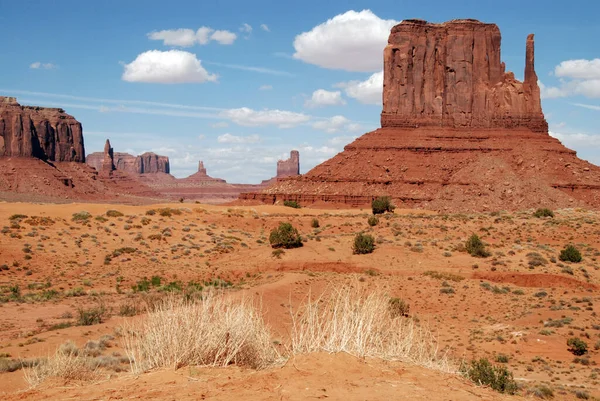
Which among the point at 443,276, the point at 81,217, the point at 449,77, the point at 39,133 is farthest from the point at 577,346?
the point at 39,133

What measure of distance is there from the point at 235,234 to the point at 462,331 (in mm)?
24363

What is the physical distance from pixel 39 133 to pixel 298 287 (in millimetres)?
133879

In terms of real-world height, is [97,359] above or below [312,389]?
below

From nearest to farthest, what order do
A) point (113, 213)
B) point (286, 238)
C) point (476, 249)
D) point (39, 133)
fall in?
point (476, 249) → point (286, 238) → point (113, 213) → point (39, 133)

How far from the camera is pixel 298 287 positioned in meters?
26.7

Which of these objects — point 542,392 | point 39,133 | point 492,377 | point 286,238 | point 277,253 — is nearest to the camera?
point 492,377

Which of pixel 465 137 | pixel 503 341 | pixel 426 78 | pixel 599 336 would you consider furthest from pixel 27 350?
pixel 426 78

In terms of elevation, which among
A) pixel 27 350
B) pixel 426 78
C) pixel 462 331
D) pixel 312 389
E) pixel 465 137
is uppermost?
pixel 426 78

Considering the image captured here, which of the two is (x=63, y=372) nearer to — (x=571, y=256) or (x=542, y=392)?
(x=542, y=392)

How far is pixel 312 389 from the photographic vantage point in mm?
7609

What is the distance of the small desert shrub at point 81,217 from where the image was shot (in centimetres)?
4216

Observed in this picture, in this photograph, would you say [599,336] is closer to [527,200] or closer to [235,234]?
[235,234]

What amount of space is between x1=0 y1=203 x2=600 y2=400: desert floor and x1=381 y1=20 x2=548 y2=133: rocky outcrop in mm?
51719

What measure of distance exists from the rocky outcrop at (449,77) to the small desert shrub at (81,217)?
214 ft
